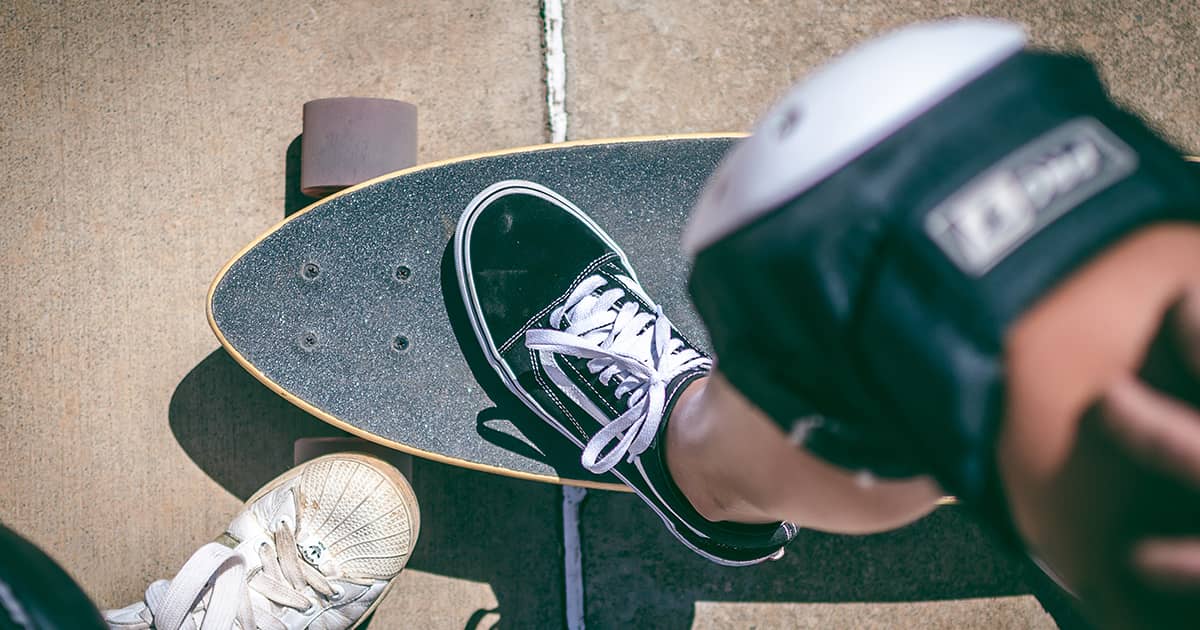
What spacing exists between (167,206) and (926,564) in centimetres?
163

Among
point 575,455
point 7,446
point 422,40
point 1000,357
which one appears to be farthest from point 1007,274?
point 7,446

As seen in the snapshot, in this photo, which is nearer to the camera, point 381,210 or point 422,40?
point 381,210

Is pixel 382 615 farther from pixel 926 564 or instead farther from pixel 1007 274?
pixel 1007 274

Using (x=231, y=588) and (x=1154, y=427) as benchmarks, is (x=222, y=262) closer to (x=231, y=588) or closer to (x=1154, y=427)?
(x=231, y=588)

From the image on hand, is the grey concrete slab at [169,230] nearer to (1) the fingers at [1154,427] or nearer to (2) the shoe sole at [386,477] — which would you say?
(2) the shoe sole at [386,477]

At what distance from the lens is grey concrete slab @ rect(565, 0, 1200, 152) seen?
141 centimetres

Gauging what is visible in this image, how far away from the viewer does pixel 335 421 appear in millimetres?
1232

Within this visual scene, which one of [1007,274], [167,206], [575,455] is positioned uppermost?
[1007,274]

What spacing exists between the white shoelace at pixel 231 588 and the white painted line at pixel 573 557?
1.38ft

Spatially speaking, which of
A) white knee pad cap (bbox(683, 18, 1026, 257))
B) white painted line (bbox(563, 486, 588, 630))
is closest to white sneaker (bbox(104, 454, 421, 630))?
white painted line (bbox(563, 486, 588, 630))

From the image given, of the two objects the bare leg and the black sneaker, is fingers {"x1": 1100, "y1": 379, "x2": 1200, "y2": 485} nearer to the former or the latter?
the bare leg

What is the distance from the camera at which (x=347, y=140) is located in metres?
1.26

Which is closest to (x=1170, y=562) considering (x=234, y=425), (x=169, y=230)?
(x=234, y=425)

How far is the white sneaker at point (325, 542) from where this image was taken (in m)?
1.22
